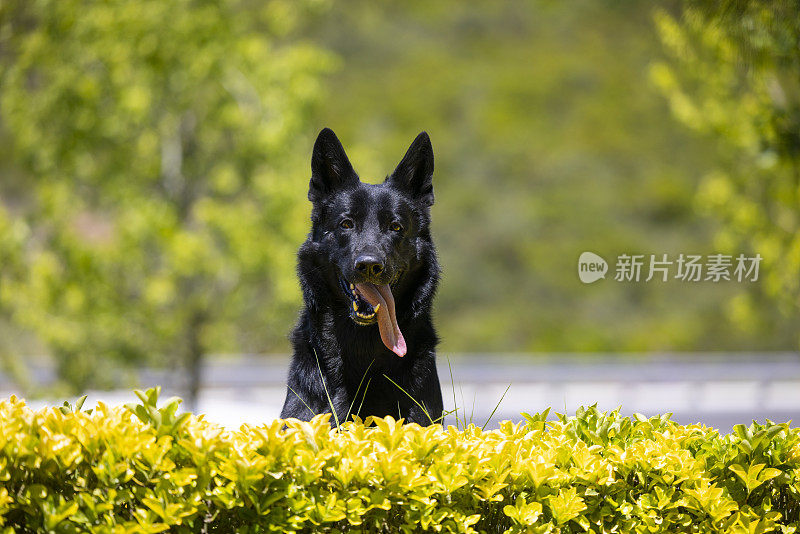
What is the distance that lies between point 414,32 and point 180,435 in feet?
110

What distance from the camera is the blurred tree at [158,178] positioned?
955 cm

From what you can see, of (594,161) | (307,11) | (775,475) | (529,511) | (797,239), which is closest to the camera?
(529,511)

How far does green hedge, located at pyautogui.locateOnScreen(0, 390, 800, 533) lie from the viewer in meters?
2.54

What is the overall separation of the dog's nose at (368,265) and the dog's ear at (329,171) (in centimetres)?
48

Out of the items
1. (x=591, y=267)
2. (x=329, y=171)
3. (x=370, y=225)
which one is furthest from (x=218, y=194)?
(x=370, y=225)

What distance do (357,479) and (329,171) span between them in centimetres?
121

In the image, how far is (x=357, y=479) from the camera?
2.63 m

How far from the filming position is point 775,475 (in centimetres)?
282

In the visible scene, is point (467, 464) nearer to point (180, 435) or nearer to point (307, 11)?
point (180, 435)

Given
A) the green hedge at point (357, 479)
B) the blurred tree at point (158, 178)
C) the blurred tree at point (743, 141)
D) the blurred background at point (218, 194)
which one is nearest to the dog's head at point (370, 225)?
the green hedge at point (357, 479)

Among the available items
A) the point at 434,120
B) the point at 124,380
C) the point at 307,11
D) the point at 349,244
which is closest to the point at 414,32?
the point at 434,120

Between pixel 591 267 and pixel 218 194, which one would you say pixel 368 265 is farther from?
pixel 218 194

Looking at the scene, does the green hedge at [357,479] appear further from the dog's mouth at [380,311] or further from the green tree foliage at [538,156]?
the green tree foliage at [538,156]

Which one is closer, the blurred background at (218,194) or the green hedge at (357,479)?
the green hedge at (357,479)
